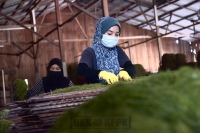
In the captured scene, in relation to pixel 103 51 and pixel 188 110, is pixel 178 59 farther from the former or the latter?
pixel 188 110

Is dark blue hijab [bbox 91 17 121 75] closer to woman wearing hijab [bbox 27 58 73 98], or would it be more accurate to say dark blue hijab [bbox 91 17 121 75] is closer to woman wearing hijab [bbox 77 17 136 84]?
woman wearing hijab [bbox 77 17 136 84]

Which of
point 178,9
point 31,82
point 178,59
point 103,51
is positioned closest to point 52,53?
point 31,82

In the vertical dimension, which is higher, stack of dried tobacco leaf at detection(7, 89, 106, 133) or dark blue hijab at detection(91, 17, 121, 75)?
dark blue hijab at detection(91, 17, 121, 75)

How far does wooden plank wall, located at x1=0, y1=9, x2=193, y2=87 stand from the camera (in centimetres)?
1424

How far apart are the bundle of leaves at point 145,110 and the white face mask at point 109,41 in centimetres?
172

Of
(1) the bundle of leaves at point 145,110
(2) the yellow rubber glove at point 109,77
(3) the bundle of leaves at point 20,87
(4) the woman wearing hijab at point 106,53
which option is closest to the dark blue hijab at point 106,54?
(4) the woman wearing hijab at point 106,53

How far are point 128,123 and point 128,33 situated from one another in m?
16.9

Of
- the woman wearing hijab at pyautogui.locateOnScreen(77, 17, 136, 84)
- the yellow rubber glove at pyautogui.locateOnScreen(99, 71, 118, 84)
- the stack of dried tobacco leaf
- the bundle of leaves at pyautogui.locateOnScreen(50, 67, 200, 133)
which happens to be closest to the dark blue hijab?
the woman wearing hijab at pyautogui.locateOnScreen(77, 17, 136, 84)

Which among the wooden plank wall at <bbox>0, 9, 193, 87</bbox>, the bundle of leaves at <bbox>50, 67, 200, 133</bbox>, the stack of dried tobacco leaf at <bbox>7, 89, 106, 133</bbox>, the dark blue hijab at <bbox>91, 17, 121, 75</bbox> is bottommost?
the stack of dried tobacco leaf at <bbox>7, 89, 106, 133</bbox>

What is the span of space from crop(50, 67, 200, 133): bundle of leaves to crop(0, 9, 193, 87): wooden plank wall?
12.2 metres

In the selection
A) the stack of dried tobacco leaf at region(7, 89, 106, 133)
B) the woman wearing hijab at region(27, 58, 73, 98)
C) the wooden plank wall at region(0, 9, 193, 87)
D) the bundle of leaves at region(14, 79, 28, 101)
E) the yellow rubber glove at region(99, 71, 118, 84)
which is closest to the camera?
the stack of dried tobacco leaf at region(7, 89, 106, 133)

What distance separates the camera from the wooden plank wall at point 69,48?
1424 cm

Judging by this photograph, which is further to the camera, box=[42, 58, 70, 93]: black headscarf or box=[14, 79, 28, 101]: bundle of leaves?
box=[42, 58, 70, 93]: black headscarf

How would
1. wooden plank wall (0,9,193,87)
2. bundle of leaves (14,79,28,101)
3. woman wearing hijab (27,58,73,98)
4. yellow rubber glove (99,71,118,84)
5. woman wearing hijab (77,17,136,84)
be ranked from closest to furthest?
yellow rubber glove (99,71,118,84) → woman wearing hijab (77,17,136,84) → bundle of leaves (14,79,28,101) → woman wearing hijab (27,58,73,98) → wooden plank wall (0,9,193,87)
